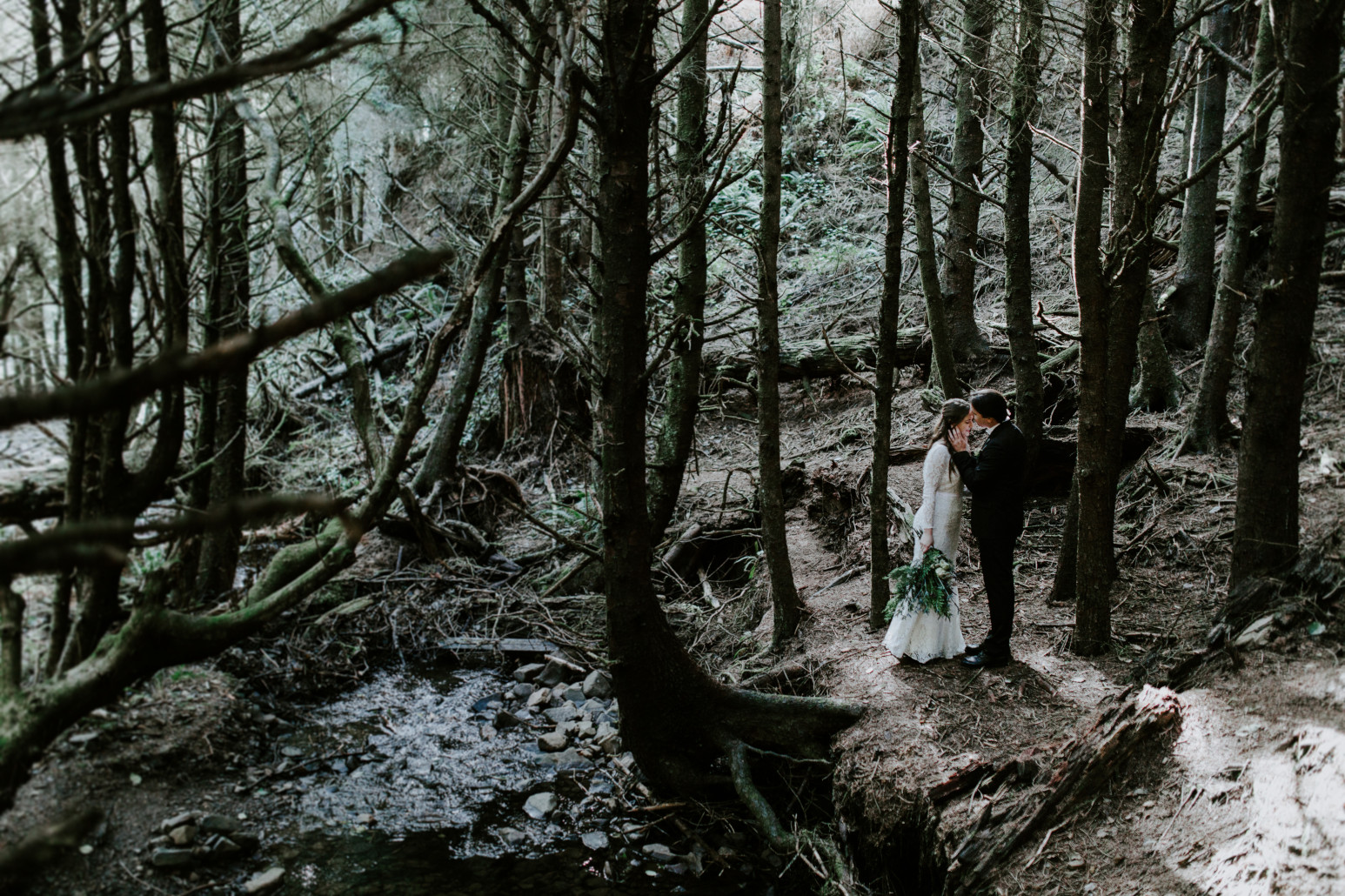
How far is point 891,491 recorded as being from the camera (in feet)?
27.7

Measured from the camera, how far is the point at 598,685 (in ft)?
25.6

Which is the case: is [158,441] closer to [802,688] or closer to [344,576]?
[802,688]

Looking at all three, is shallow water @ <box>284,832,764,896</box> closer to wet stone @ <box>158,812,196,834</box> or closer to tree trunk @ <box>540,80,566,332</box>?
wet stone @ <box>158,812,196,834</box>

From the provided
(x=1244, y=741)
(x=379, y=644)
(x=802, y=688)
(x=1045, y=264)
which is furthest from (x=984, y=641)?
(x=1045, y=264)

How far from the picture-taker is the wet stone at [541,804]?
588 cm

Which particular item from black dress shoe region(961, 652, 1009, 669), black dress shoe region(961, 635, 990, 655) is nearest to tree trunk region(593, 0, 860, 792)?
black dress shoe region(961, 652, 1009, 669)

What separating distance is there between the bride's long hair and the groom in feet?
0.97

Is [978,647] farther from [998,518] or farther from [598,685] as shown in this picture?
[598,685]

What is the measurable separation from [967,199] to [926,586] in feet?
21.2

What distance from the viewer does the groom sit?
18.9 ft

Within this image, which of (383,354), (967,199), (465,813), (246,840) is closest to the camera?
(246,840)

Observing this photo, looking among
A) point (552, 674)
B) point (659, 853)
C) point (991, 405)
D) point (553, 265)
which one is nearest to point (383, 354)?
point (553, 265)

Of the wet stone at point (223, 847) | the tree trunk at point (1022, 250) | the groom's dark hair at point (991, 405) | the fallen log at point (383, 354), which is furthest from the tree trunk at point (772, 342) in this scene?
the fallen log at point (383, 354)

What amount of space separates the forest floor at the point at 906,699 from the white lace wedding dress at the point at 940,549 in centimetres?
14
